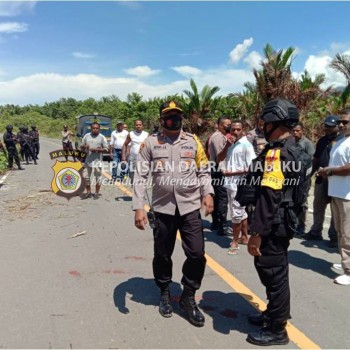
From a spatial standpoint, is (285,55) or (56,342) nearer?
(56,342)

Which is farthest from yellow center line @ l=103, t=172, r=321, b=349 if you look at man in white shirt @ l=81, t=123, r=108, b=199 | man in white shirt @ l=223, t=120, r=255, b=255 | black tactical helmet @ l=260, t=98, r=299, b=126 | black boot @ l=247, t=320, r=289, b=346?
man in white shirt @ l=81, t=123, r=108, b=199

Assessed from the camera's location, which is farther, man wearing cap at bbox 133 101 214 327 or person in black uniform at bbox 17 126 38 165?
person in black uniform at bbox 17 126 38 165

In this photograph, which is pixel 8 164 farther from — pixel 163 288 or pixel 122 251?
pixel 163 288

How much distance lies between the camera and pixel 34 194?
10.4 m

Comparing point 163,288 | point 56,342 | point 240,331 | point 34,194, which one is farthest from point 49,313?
point 34,194

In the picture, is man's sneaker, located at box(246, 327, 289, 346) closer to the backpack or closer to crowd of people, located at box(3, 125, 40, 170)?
the backpack

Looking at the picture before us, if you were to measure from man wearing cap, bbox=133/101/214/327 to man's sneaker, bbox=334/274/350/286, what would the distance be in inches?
69.0

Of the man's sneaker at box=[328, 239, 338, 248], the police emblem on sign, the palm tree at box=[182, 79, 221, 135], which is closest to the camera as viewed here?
the man's sneaker at box=[328, 239, 338, 248]

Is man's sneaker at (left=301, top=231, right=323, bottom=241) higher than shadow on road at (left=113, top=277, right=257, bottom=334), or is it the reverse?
man's sneaker at (left=301, top=231, right=323, bottom=241)

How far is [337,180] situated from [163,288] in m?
2.46

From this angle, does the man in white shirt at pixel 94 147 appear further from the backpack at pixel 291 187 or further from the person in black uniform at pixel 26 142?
the person in black uniform at pixel 26 142

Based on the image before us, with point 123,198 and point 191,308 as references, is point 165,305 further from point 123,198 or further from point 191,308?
point 123,198

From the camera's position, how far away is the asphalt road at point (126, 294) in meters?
3.32

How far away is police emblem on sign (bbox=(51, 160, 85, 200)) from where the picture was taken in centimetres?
1060
